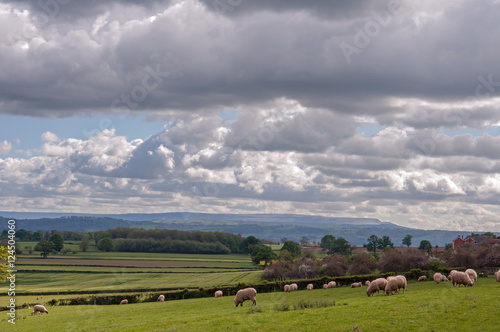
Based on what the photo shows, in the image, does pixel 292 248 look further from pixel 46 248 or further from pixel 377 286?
pixel 377 286

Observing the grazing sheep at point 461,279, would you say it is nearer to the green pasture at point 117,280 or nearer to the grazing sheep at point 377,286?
the grazing sheep at point 377,286

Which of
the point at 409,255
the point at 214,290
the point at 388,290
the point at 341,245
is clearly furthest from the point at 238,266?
the point at 388,290

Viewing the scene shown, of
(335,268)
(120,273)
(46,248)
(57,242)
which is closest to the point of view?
(335,268)

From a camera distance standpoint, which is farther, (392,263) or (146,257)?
(146,257)

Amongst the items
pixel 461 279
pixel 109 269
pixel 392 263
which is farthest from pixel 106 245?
pixel 461 279

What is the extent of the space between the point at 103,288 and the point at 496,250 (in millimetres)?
73251

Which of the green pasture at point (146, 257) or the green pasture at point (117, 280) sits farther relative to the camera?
the green pasture at point (146, 257)

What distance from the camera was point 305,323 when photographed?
25031 mm

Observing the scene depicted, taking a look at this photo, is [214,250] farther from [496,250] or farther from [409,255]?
[496,250]

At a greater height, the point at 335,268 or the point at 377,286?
the point at 377,286

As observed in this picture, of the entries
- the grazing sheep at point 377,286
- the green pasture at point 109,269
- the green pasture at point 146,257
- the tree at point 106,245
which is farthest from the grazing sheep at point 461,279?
the tree at point 106,245

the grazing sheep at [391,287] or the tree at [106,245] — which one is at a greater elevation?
the grazing sheep at [391,287]

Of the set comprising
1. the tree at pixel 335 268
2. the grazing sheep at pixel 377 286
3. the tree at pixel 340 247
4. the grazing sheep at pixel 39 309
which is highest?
the grazing sheep at pixel 377 286

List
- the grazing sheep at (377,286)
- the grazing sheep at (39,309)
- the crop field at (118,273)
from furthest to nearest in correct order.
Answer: the crop field at (118,273), the grazing sheep at (39,309), the grazing sheep at (377,286)
